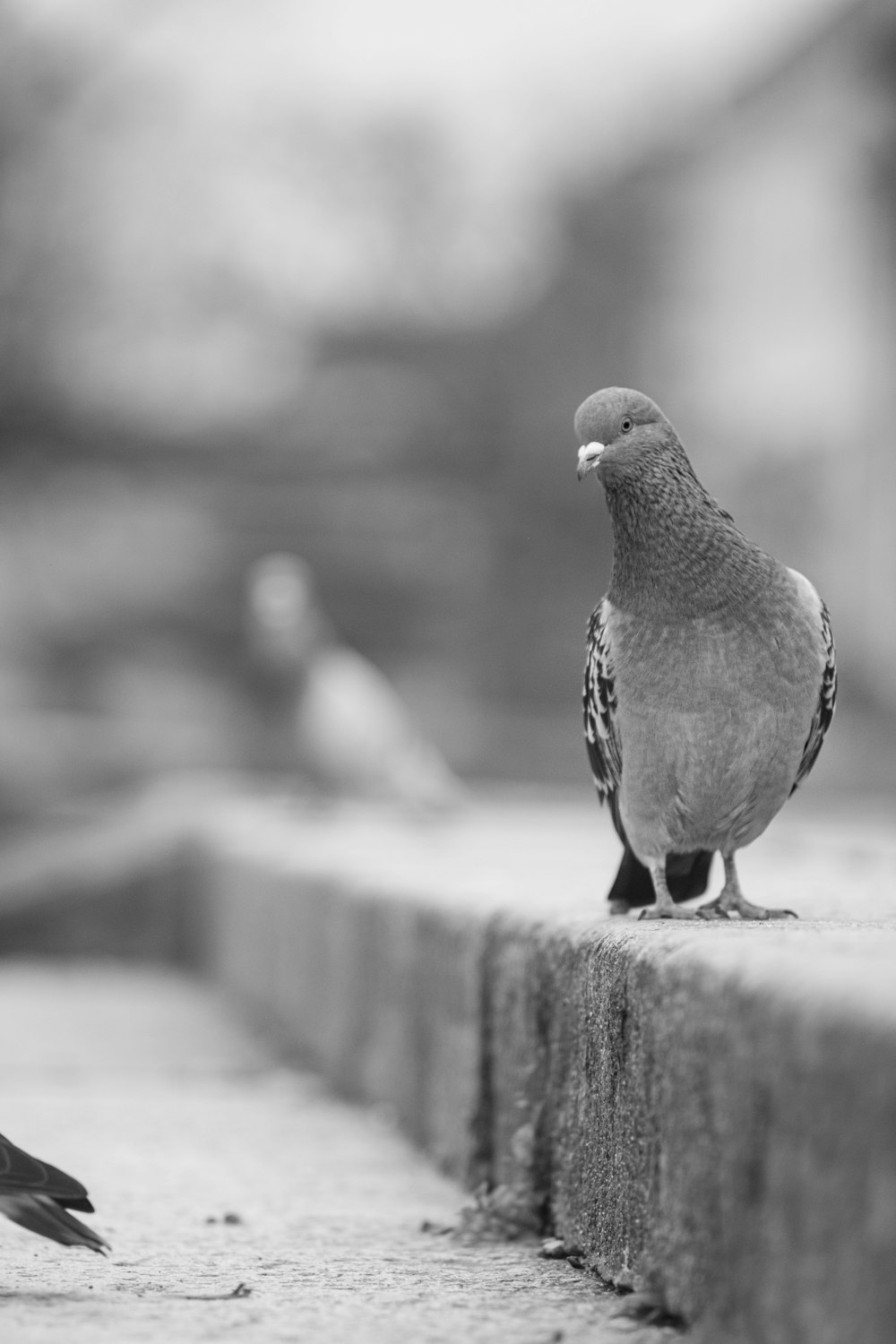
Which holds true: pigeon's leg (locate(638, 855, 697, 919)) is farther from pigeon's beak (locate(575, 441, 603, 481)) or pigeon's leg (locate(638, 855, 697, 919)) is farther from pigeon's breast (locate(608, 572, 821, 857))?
pigeon's beak (locate(575, 441, 603, 481))

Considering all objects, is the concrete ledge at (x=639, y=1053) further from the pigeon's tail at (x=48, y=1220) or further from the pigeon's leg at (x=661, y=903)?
the pigeon's tail at (x=48, y=1220)

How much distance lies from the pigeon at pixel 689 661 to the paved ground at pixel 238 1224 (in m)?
0.59

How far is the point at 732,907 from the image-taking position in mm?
2719

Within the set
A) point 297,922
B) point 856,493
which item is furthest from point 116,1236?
point 856,493

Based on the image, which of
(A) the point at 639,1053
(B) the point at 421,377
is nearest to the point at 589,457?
(A) the point at 639,1053

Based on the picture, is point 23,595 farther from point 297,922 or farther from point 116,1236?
point 116,1236

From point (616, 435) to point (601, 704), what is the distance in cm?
39

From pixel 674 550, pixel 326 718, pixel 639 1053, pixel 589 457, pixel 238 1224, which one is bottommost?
pixel 238 1224

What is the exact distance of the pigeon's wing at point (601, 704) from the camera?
268 centimetres

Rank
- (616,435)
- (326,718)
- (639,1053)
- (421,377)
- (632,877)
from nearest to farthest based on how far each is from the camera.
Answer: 1. (639,1053)
2. (616,435)
3. (632,877)
4. (326,718)
5. (421,377)

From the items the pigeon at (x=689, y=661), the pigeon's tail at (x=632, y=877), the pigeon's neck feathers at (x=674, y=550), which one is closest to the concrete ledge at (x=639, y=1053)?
the pigeon's tail at (x=632, y=877)

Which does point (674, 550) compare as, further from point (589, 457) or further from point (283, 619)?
point (283, 619)

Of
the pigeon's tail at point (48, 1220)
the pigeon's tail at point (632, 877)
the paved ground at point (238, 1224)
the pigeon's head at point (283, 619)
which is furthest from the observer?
the pigeon's head at point (283, 619)

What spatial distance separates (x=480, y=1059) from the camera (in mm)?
3053
